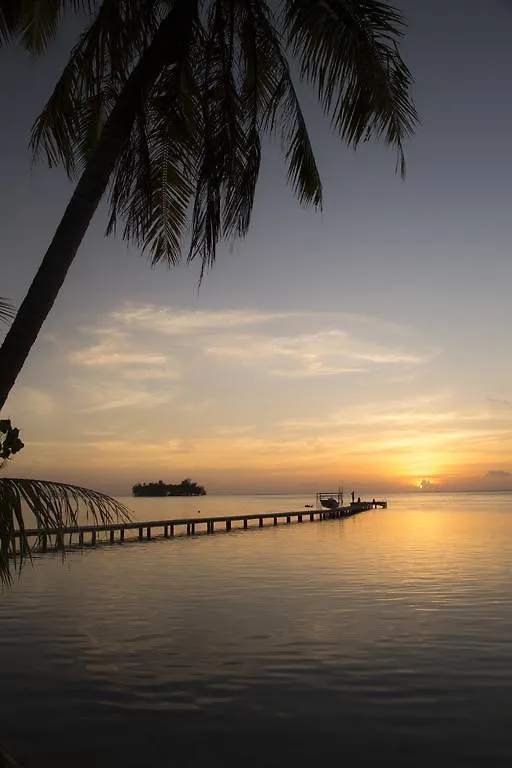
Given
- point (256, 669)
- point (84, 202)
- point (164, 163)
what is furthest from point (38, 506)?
point (256, 669)

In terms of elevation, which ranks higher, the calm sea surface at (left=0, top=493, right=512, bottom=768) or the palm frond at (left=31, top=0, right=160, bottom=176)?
the palm frond at (left=31, top=0, right=160, bottom=176)

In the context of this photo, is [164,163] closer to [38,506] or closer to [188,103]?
[188,103]

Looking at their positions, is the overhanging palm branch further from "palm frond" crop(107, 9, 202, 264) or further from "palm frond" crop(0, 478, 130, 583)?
"palm frond" crop(0, 478, 130, 583)

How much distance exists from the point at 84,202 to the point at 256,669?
31.8 ft

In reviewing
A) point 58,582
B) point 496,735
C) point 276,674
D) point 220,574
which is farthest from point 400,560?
point 496,735

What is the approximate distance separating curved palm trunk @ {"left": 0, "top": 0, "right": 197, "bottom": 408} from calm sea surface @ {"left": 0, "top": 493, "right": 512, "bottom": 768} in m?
5.62

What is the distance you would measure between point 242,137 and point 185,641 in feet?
37.0

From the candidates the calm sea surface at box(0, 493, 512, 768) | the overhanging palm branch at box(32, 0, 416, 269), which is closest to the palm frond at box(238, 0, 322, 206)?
the overhanging palm branch at box(32, 0, 416, 269)

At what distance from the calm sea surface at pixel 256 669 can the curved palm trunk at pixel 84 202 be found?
5622mm

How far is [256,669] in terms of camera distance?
13375mm

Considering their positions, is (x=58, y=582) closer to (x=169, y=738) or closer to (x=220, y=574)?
Result: (x=220, y=574)

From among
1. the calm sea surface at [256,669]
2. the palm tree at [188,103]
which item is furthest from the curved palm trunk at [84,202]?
the calm sea surface at [256,669]

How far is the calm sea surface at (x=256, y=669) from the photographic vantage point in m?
9.62

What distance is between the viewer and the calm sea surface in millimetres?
9617
